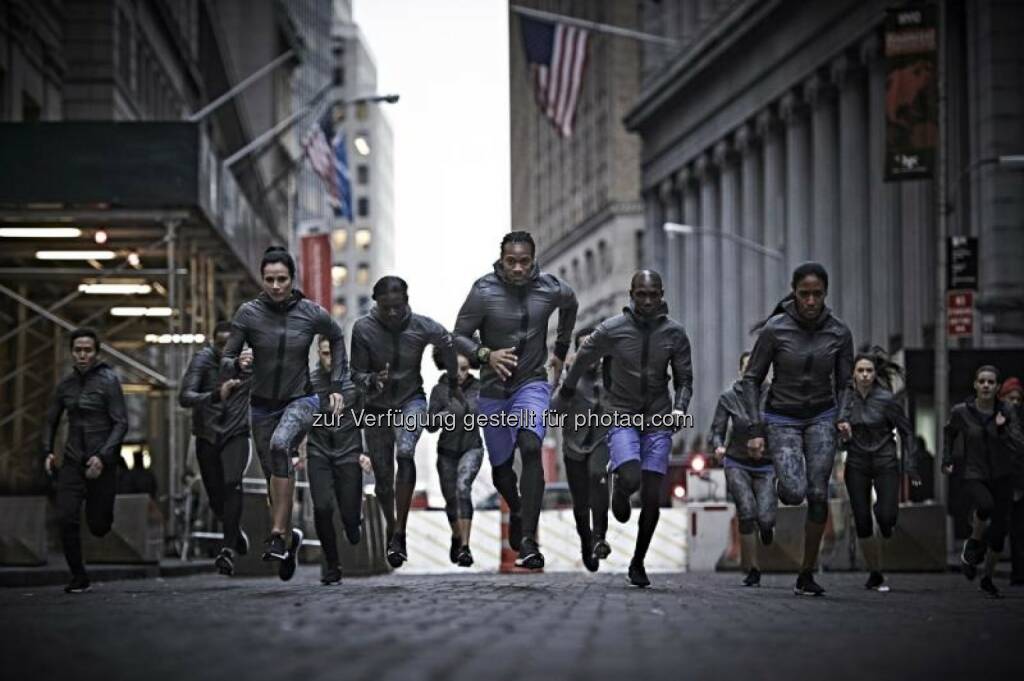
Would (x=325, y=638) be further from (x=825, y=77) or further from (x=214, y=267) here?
(x=825, y=77)

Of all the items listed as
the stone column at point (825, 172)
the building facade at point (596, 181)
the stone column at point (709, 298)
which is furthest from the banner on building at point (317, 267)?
the building facade at point (596, 181)

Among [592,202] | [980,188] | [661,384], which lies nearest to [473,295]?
[661,384]

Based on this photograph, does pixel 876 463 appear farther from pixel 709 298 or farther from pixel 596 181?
pixel 596 181

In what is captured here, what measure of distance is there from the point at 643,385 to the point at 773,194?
2415 inches

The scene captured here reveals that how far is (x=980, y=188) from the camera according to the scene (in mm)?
50219

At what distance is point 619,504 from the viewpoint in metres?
17.2

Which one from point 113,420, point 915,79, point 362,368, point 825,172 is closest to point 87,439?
point 113,420

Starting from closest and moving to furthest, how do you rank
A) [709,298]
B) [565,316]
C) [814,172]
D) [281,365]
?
1. [281,365]
2. [565,316]
3. [814,172]
4. [709,298]

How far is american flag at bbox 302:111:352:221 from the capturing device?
5066cm

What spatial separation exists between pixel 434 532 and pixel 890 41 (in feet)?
47.5

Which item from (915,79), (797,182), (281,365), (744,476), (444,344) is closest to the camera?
(281,365)

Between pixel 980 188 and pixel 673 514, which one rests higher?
pixel 980 188

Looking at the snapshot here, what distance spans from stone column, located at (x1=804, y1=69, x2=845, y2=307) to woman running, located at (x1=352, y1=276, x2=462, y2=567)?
51.6 metres

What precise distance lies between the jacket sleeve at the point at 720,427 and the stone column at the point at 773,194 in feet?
182
